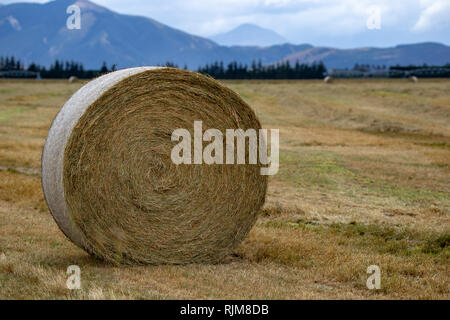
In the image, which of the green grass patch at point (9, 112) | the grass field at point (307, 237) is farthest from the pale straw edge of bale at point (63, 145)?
the green grass patch at point (9, 112)

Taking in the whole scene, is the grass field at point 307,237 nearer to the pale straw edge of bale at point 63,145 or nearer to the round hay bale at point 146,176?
the round hay bale at point 146,176

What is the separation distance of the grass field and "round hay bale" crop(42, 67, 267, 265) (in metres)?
0.38

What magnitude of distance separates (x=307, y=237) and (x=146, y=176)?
9.58ft

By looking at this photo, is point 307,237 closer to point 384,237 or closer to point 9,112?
point 384,237

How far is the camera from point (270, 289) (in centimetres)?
632

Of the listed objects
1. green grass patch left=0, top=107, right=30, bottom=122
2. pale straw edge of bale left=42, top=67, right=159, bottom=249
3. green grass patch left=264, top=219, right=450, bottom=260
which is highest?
pale straw edge of bale left=42, top=67, right=159, bottom=249

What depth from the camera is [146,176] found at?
305 inches

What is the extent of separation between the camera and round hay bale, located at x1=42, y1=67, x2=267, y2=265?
7.25m

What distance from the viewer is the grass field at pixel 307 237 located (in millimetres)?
6344

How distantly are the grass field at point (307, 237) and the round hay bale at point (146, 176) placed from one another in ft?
1.25

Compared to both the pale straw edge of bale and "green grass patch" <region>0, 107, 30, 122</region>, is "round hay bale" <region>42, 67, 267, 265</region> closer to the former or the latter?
the pale straw edge of bale

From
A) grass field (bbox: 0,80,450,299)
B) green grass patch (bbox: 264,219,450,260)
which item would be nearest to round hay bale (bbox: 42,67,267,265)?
grass field (bbox: 0,80,450,299)

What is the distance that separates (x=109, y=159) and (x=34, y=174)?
858 cm

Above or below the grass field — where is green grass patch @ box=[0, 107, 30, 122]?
above
